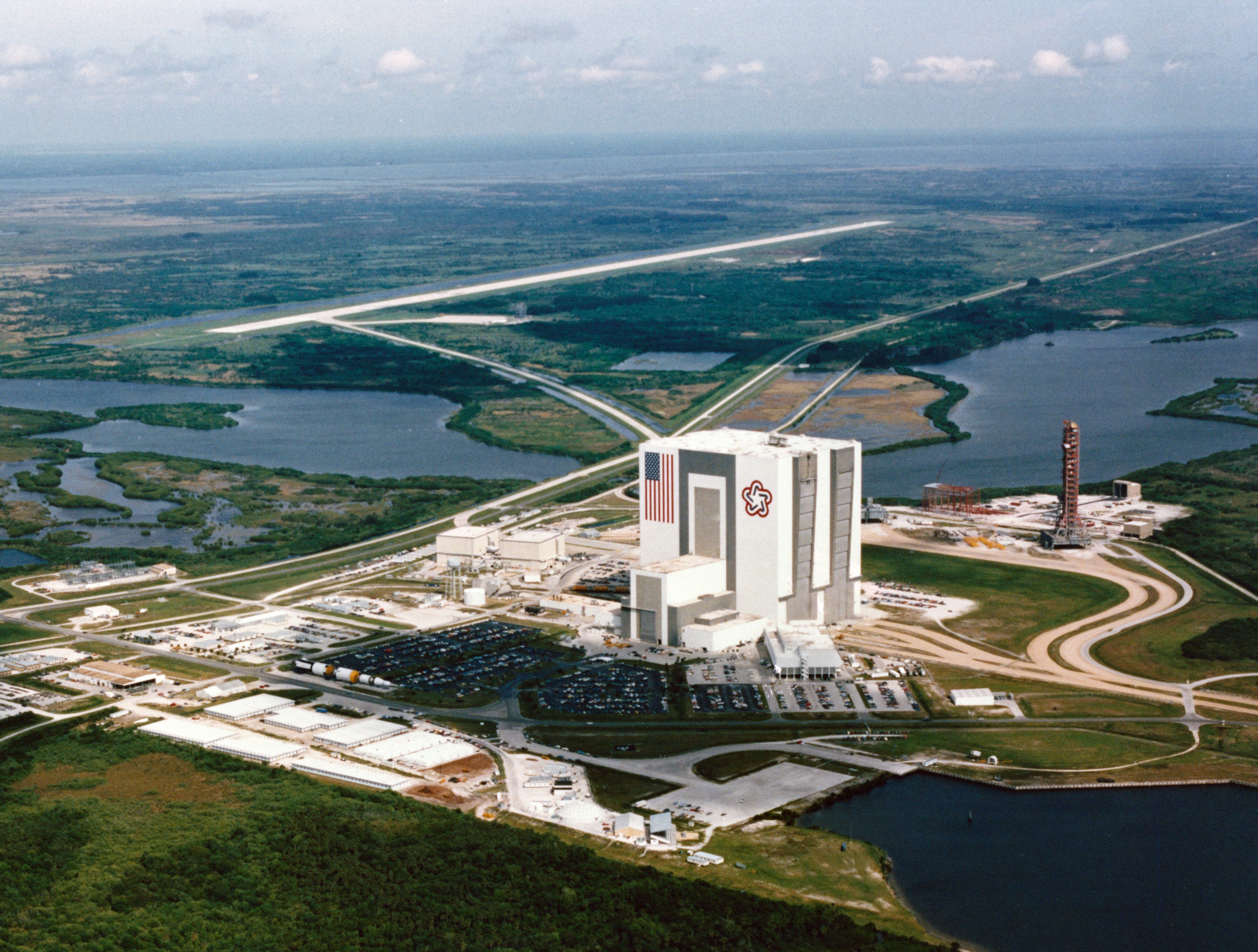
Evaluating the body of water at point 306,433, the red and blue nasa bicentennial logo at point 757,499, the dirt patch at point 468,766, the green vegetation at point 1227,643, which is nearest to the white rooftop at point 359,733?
the dirt patch at point 468,766

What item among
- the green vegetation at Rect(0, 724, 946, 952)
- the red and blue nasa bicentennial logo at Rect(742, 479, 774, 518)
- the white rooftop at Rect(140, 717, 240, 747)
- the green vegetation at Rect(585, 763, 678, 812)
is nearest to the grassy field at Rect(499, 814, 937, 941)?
the green vegetation at Rect(0, 724, 946, 952)

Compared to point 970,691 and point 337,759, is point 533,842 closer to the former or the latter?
point 337,759

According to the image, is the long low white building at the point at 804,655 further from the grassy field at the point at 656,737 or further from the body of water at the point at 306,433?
the body of water at the point at 306,433

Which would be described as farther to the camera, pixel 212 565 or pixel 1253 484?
pixel 1253 484

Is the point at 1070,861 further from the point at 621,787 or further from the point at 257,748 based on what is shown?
the point at 257,748

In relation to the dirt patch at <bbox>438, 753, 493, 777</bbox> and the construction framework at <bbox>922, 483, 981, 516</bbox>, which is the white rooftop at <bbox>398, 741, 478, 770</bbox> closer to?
the dirt patch at <bbox>438, 753, 493, 777</bbox>

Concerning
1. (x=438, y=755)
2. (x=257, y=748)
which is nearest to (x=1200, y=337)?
(x=438, y=755)

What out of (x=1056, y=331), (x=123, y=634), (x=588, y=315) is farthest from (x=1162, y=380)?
(x=123, y=634)
